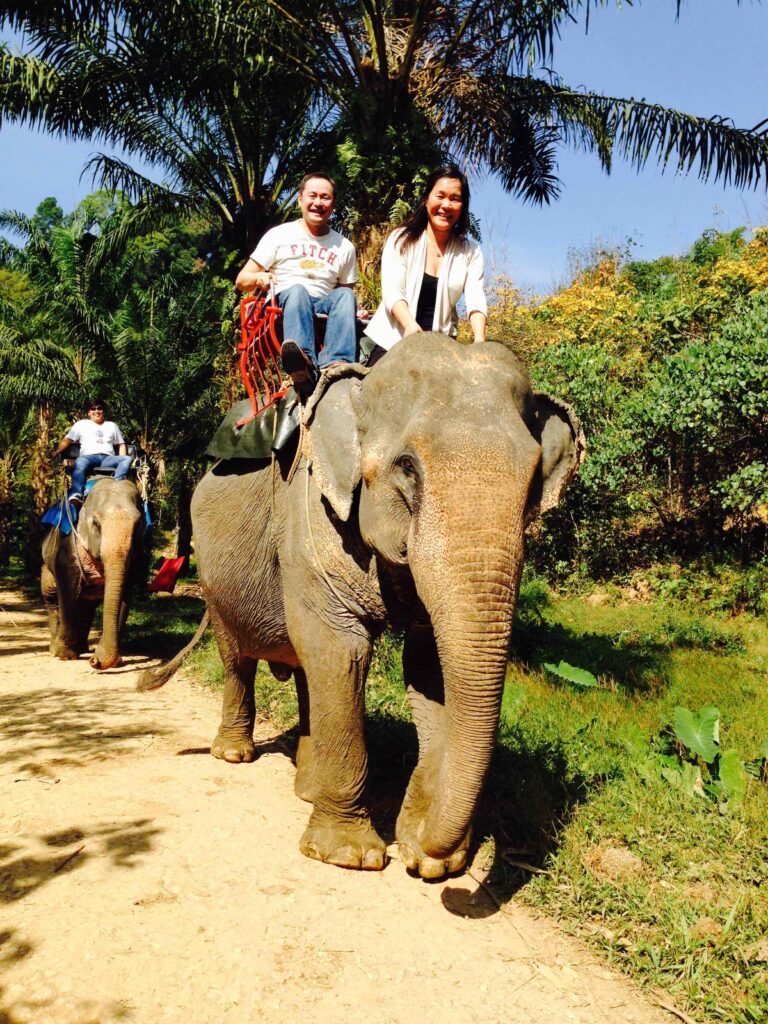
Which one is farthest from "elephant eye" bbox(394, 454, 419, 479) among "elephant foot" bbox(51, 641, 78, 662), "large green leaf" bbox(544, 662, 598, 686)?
"elephant foot" bbox(51, 641, 78, 662)

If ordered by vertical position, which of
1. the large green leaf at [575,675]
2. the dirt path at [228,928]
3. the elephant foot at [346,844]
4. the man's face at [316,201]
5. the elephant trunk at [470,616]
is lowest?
the dirt path at [228,928]

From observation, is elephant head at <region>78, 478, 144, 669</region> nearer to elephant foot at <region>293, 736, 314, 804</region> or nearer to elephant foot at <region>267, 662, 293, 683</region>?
elephant foot at <region>267, 662, 293, 683</region>

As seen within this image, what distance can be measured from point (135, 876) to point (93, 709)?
3.74 meters

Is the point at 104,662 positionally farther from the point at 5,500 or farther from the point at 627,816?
the point at 5,500

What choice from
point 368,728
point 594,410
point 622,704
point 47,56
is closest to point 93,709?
point 368,728

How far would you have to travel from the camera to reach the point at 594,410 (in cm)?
1312

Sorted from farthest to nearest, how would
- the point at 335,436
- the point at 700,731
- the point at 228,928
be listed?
the point at 700,731
the point at 335,436
the point at 228,928

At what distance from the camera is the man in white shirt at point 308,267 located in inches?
195

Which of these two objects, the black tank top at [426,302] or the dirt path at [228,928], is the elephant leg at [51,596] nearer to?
the dirt path at [228,928]

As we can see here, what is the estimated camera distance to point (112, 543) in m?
9.59

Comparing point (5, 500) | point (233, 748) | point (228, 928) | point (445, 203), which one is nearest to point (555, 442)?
point (445, 203)

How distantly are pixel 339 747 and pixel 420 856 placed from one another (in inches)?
24.9

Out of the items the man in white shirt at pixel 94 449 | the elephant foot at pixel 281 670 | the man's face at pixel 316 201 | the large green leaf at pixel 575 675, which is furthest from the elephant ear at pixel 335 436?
the man in white shirt at pixel 94 449

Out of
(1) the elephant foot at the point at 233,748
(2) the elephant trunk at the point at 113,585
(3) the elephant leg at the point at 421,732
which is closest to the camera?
(3) the elephant leg at the point at 421,732
